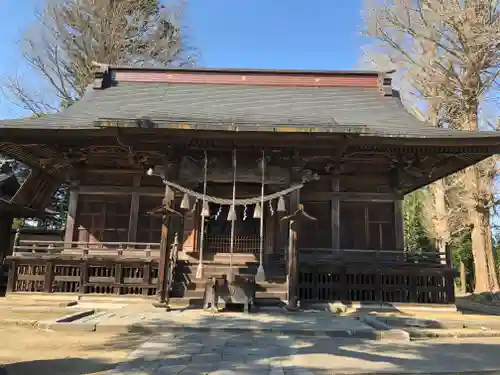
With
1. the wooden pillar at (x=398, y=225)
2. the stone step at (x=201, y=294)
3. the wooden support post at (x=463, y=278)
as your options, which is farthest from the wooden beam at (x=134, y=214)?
the wooden support post at (x=463, y=278)

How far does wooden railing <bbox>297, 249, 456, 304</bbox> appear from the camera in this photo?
34.7 feet

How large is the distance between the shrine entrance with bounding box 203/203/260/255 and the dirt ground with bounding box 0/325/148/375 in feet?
17.0

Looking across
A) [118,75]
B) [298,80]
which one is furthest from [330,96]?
[118,75]

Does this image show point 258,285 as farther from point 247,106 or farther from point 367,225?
point 247,106

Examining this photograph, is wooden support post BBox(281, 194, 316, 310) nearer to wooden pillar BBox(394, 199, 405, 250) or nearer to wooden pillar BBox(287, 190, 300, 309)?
wooden pillar BBox(287, 190, 300, 309)

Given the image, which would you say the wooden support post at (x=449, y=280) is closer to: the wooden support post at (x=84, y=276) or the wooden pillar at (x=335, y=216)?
the wooden pillar at (x=335, y=216)

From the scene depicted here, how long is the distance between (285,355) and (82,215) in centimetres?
959

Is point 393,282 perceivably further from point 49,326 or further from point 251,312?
point 49,326

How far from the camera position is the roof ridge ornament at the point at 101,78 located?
14.6 meters

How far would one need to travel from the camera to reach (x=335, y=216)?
12.3 m

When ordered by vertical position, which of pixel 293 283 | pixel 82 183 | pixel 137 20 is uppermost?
pixel 137 20

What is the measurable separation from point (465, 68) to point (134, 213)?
15018 millimetres

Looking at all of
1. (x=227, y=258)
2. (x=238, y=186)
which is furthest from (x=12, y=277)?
(x=238, y=186)

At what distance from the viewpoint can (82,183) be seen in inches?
503
